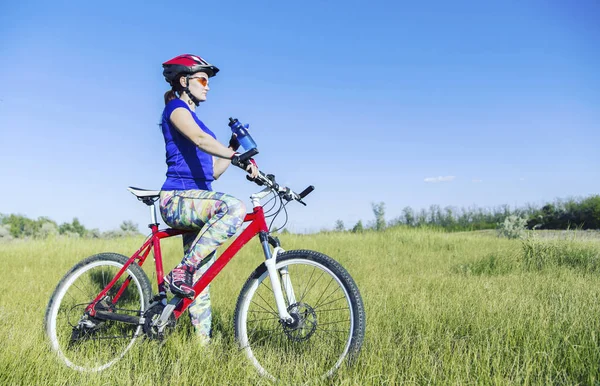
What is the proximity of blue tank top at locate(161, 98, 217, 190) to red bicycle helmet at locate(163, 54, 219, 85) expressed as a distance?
265 mm

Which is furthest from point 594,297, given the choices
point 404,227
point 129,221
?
point 129,221

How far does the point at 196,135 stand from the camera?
3352 millimetres

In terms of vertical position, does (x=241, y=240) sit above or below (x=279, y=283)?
above

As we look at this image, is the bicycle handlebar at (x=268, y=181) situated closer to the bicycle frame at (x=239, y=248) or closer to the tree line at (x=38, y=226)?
the bicycle frame at (x=239, y=248)

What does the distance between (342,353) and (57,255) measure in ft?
26.9

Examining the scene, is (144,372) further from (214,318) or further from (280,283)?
(214,318)

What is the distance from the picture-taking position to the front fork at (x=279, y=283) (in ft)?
10.5

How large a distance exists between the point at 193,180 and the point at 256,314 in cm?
167

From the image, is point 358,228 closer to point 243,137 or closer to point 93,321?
point 93,321

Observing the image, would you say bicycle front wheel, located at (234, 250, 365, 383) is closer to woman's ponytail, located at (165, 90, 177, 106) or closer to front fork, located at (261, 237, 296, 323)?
front fork, located at (261, 237, 296, 323)

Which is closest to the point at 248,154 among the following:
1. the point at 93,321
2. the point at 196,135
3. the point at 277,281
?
the point at 196,135

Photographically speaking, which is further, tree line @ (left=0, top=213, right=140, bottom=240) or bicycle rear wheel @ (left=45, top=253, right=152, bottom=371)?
tree line @ (left=0, top=213, right=140, bottom=240)

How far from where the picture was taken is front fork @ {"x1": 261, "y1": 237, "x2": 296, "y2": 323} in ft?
10.5

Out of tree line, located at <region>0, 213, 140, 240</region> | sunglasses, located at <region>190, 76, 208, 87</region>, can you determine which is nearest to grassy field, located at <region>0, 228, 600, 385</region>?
sunglasses, located at <region>190, 76, 208, 87</region>
